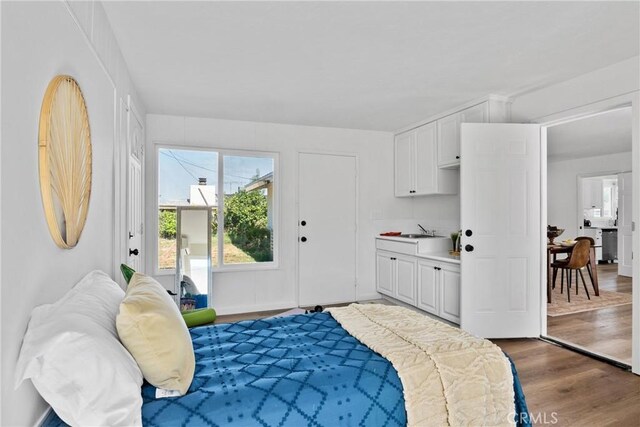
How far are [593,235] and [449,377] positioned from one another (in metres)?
8.67

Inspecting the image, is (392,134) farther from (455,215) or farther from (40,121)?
(40,121)

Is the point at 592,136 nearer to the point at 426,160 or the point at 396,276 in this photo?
the point at 426,160

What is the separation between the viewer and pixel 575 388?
252cm

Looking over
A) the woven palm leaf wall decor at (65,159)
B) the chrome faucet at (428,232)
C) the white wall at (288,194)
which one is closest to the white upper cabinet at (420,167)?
the white wall at (288,194)

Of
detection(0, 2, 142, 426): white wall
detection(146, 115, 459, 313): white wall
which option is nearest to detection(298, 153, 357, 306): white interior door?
detection(146, 115, 459, 313): white wall

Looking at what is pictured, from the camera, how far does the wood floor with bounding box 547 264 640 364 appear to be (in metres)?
3.18

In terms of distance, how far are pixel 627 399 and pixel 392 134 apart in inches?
149

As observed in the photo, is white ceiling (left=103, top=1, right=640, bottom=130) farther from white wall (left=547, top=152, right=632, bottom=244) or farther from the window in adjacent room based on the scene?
white wall (left=547, top=152, right=632, bottom=244)

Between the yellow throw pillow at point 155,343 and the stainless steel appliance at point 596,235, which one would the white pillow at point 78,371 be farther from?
the stainless steel appliance at point 596,235

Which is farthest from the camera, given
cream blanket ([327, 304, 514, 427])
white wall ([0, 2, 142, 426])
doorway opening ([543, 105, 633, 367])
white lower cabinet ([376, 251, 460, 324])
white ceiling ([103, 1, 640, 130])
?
white lower cabinet ([376, 251, 460, 324])

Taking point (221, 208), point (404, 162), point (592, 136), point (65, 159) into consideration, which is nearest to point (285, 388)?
point (65, 159)

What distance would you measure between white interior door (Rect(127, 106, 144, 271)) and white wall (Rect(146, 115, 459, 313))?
440 mm

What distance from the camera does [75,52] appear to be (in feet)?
5.27

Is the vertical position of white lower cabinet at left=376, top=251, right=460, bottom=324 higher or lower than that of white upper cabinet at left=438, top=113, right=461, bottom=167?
lower
